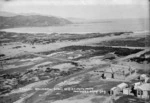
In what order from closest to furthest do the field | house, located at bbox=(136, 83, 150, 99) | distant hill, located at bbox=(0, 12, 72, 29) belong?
house, located at bbox=(136, 83, 150, 99), the field, distant hill, located at bbox=(0, 12, 72, 29)

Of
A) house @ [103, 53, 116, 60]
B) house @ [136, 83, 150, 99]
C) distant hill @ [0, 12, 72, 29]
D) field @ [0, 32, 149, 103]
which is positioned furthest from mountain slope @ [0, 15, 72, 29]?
house @ [136, 83, 150, 99]

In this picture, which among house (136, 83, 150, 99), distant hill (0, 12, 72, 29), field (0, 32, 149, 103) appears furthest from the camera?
Answer: distant hill (0, 12, 72, 29)

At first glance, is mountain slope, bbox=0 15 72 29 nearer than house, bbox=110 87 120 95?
No

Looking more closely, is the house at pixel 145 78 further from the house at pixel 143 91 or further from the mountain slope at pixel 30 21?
the mountain slope at pixel 30 21

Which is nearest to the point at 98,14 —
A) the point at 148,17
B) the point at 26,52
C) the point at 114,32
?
the point at 114,32

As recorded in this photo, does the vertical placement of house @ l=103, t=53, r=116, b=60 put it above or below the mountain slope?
below

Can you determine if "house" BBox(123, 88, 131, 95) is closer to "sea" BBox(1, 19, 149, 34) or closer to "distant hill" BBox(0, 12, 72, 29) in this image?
"sea" BBox(1, 19, 149, 34)

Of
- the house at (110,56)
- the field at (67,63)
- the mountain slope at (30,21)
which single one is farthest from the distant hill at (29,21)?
the house at (110,56)
